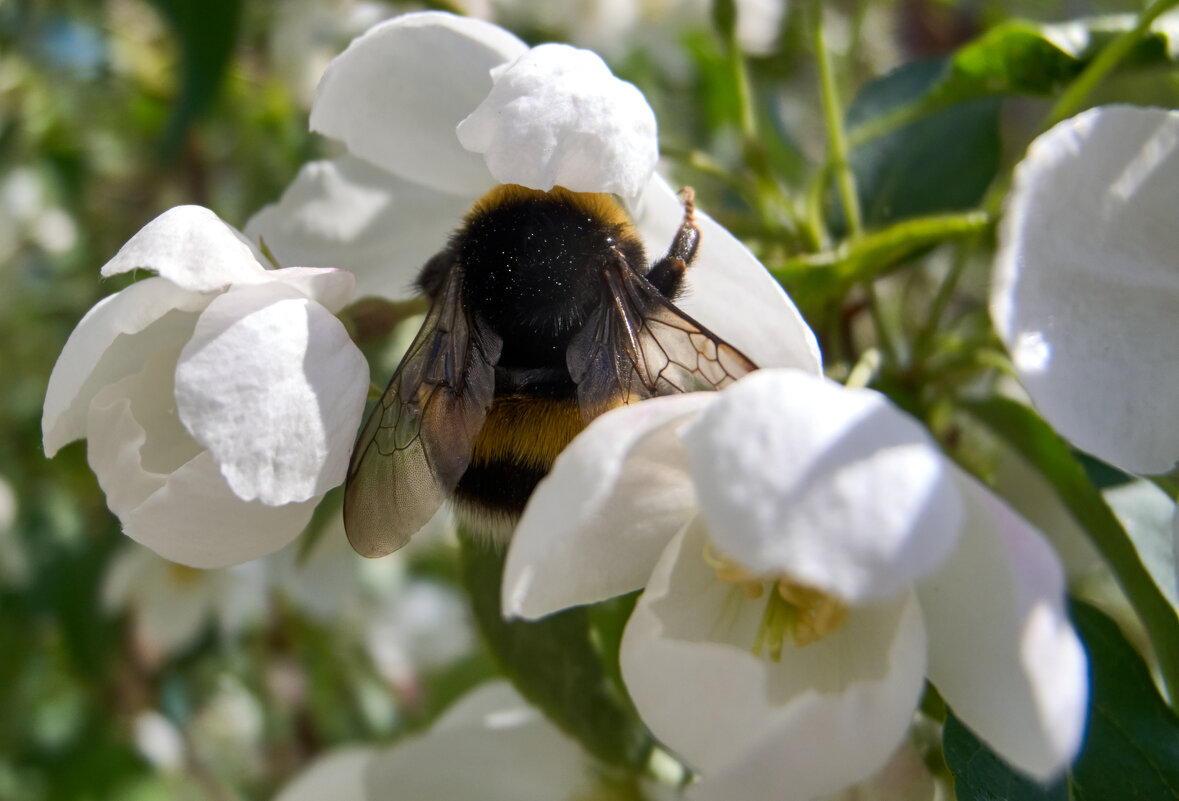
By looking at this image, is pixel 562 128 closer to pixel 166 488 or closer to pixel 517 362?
pixel 517 362

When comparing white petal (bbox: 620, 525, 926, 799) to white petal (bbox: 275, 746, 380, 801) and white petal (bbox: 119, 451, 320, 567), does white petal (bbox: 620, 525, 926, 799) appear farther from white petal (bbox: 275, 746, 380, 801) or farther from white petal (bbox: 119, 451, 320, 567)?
white petal (bbox: 275, 746, 380, 801)

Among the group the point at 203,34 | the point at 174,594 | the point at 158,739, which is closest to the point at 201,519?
the point at 203,34

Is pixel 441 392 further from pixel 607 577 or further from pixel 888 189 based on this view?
pixel 888 189

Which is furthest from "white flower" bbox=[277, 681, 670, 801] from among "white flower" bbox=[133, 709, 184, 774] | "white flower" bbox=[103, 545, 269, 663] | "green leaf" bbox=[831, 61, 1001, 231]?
"white flower" bbox=[133, 709, 184, 774]

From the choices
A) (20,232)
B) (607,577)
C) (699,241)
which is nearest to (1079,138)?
(699,241)

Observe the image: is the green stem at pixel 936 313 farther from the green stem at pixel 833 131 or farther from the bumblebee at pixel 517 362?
the bumblebee at pixel 517 362
